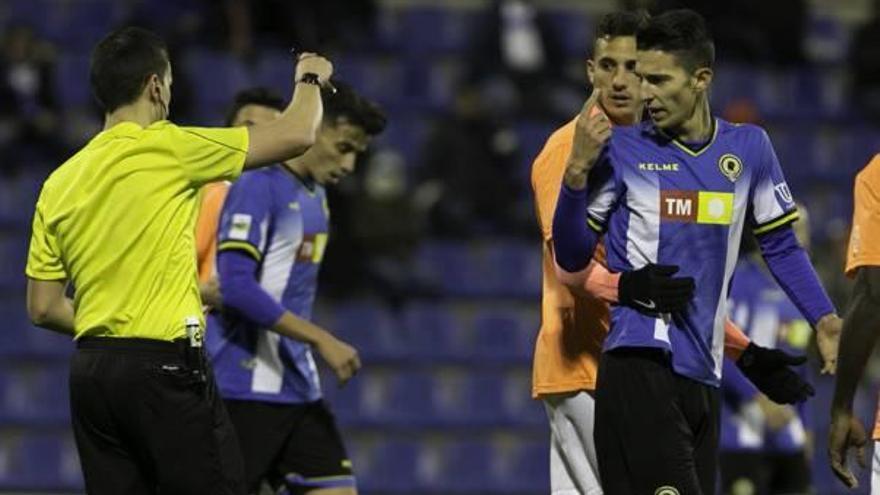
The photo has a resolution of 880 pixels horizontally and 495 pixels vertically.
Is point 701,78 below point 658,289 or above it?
above

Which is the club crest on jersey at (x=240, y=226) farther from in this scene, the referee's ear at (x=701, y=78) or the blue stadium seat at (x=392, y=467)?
the blue stadium seat at (x=392, y=467)

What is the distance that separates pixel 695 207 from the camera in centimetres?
567

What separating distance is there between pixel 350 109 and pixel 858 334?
251 cm

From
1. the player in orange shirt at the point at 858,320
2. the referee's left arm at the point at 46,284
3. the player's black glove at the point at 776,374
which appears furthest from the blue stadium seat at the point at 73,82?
the player in orange shirt at the point at 858,320

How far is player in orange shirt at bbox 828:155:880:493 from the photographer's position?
5.56 meters

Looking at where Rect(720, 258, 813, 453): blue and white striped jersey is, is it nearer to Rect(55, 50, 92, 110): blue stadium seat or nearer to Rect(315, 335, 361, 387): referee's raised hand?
Rect(315, 335, 361, 387): referee's raised hand

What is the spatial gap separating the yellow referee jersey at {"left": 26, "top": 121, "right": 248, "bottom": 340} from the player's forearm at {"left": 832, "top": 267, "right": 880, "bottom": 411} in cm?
178

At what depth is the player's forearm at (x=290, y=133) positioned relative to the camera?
5805mm

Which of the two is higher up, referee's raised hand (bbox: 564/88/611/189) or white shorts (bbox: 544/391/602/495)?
referee's raised hand (bbox: 564/88/611/189)

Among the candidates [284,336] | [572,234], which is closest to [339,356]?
[284,336]

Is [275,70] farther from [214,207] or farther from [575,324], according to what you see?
[575,324]

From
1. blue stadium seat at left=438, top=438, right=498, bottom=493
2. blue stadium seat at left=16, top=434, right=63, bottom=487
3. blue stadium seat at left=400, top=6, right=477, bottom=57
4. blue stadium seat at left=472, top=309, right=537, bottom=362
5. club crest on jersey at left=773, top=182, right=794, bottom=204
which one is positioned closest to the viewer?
club crest on jersey at left=773, top=182, right=794, bottom=204

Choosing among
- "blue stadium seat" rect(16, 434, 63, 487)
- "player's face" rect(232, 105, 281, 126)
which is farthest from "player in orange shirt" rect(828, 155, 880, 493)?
"blue stadium seat" rect(16, 434, 63, 487)

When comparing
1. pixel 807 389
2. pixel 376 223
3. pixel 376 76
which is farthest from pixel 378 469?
pixel 807 389
